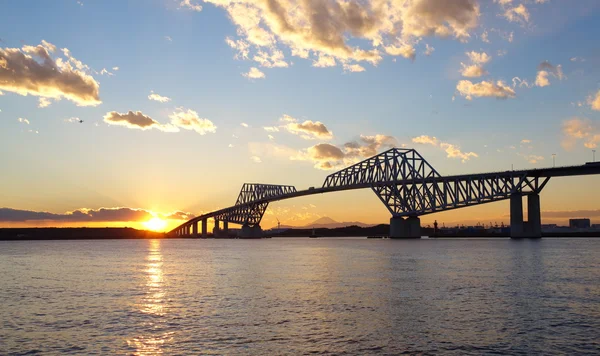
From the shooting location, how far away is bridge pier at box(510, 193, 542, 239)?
130 meters

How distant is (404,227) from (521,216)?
43.1m

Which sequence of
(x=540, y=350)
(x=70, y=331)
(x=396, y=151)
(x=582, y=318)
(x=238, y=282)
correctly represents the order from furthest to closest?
(x=396, y=151) < (x=238, y=282) < (x=582, y=318) < (x=70, y=331) < (x=540, y=350)

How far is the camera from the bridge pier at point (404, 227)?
16550cm

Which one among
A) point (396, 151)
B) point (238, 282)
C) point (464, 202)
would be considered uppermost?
point (396, 151)

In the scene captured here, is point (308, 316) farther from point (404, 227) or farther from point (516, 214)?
point (404, 227)

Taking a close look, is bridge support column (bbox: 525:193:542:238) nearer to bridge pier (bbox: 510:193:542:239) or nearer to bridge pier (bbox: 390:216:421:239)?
bridge pier (bbox: 510:193:542:239)

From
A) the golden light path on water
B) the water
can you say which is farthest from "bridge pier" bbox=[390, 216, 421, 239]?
the golden light path on water

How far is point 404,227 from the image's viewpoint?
167875mm

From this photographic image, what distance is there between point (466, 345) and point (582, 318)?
8406mm

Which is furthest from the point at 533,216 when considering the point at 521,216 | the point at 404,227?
the point at 404,227

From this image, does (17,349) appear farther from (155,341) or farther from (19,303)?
(19,303)

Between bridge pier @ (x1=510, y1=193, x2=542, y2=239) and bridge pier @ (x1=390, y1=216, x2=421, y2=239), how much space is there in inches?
1488

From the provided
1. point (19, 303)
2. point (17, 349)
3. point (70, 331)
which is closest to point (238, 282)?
point (19, 303)

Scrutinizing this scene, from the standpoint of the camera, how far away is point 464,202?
14688 centimetres
